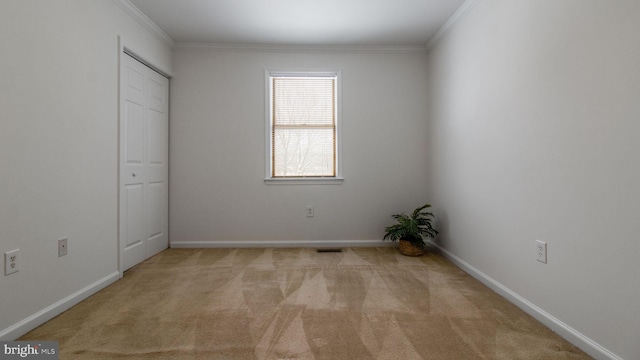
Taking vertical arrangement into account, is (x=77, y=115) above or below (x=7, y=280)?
above

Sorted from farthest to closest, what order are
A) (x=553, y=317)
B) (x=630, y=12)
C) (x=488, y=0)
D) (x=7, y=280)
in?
(x=488, y=0) < (x=553, y=317) < (x=7, y=280) < (x=630, y=12)

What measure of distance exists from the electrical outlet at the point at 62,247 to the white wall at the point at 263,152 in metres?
1.58

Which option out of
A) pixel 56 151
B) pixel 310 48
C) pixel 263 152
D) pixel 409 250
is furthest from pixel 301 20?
pixel 409 250

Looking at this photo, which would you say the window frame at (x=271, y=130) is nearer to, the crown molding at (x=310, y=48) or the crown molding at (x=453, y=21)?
the crown molding at (x=310, y=48)

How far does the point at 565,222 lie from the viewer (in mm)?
1667

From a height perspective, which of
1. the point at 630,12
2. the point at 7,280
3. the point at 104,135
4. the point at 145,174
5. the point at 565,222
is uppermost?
the point at 630,12

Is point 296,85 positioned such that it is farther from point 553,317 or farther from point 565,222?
point 553,317

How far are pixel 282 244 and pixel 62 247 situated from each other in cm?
211

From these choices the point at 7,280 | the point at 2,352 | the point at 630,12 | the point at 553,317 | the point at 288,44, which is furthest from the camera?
the point at 288,44

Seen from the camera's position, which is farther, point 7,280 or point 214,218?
point 214,218

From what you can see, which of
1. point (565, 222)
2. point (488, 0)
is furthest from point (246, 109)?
point (565, 222)

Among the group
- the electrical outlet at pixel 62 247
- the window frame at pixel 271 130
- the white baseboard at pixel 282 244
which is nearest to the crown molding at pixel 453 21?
the window frame at pixel 271 130

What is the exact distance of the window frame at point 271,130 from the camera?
3.66 m

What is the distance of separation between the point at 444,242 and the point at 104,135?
342 centimetres
